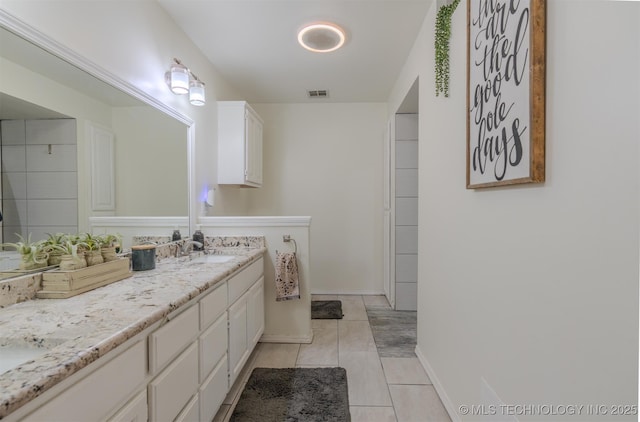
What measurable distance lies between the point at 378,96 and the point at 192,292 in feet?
11.2

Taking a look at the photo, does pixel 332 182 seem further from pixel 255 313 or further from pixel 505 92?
pixel 505 92

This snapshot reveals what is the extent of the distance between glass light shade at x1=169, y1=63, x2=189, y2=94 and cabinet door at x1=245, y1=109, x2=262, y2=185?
1046mm

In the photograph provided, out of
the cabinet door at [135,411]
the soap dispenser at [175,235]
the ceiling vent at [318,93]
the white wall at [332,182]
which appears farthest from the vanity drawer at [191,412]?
the ceiling vent at [318,93]

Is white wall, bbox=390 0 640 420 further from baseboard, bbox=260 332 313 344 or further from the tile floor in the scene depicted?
baseboard, bbox=260 332 313 344

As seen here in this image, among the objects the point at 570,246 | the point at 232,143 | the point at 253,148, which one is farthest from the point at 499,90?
the point at 253,148

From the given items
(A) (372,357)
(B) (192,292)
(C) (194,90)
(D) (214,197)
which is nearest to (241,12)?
(C) (194,90)

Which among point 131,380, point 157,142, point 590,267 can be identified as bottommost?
point 131,380

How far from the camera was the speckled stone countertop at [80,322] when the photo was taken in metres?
Answer: 0.61

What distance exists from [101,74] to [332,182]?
289 centimetres

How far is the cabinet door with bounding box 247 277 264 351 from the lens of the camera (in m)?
2.13

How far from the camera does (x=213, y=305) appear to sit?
1502mm

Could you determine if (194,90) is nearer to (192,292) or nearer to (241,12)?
(241,12)

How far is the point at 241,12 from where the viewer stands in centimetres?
Result: 212

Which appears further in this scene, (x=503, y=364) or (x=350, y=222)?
(x=350, y=222)
